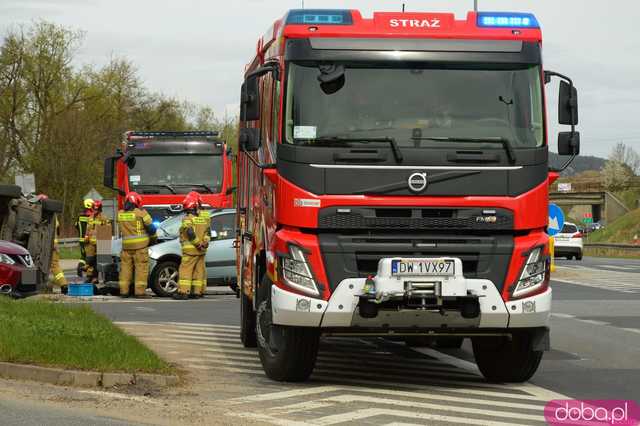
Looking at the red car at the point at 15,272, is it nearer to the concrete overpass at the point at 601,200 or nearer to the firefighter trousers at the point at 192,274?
the firefighter trousers at the point at 192,274

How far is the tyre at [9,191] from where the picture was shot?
1972cm

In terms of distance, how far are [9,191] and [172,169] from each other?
318 inches

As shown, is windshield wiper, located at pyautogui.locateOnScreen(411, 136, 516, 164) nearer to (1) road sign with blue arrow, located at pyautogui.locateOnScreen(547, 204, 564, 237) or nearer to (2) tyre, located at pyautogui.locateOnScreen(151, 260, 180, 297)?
(2) tyre, located at pyautogui.locateOnScreen(151, 260, 180, 297)

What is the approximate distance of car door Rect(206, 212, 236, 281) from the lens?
23672mm

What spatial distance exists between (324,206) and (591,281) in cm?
2171

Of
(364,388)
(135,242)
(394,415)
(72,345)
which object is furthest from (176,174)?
(394,415)

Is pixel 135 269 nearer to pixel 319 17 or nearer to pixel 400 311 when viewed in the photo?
pixel 319 17

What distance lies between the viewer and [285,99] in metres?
10.3

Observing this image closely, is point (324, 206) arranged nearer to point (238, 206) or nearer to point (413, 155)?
point (413, 155)

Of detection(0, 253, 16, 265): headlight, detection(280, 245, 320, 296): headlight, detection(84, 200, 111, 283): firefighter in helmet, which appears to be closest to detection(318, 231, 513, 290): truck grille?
detection(280, 245, 320, 296): headlight

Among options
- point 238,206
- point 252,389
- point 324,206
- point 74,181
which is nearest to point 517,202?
point 324,206

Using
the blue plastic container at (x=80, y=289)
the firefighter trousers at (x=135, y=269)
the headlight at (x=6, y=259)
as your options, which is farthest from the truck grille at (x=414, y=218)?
the blue plastic container at (x=80, y=289)

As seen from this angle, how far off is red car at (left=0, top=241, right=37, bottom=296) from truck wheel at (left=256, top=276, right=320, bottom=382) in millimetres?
8438

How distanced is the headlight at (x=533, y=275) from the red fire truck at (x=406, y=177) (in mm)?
12
